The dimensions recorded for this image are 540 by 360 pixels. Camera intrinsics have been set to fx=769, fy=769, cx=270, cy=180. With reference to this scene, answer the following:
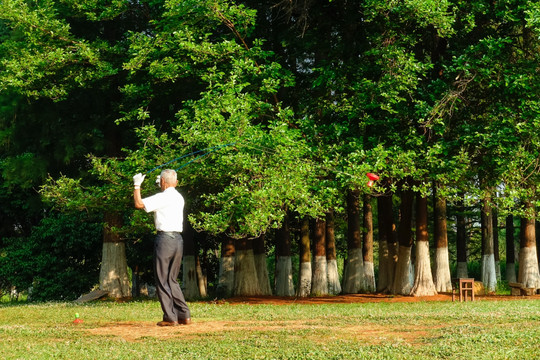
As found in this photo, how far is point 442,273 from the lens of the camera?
28.7 metres

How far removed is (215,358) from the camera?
896 cm

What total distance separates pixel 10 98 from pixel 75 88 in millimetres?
3839

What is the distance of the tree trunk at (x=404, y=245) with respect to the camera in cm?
2688

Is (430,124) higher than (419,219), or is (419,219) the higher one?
(430,124)

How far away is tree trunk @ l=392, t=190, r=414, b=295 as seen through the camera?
88.2ft

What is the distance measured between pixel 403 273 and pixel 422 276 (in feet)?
4.16

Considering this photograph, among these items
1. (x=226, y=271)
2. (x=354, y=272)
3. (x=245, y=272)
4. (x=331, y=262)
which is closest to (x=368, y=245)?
(x=331, y=262)

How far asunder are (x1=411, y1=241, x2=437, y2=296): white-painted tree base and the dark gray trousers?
51.6 feet

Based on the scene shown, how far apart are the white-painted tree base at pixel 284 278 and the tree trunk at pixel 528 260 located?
953 centimetres

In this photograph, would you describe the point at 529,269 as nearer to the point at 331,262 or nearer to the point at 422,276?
the point at 422,276

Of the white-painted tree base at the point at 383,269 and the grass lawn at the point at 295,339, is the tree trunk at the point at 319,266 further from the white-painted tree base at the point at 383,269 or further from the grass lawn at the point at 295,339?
the grass lawn at the point at 295,339

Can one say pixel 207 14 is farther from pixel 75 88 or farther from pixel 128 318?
pixel 128 318

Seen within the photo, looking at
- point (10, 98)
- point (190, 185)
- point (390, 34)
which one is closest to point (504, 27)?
point (390, 34)

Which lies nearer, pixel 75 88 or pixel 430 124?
pixel 430 124
